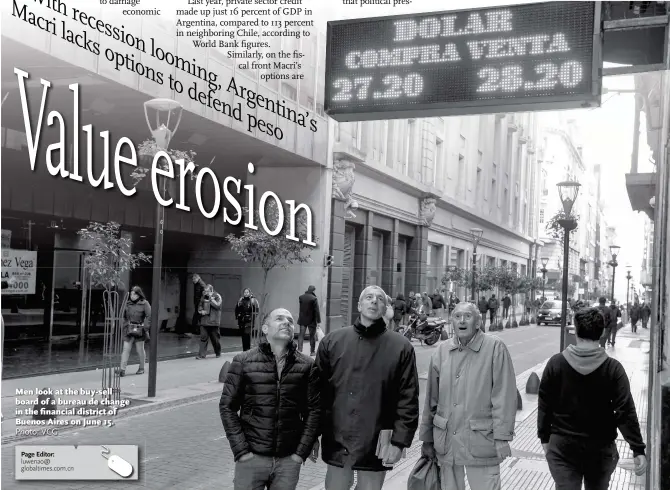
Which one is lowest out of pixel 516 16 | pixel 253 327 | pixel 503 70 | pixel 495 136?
pixel 253 327

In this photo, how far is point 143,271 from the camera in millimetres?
19609

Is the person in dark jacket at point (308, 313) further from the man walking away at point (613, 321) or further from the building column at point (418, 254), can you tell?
the building column at point (418, 254)

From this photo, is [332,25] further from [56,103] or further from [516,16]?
[56,103]

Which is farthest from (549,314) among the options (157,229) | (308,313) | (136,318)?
(157,229)

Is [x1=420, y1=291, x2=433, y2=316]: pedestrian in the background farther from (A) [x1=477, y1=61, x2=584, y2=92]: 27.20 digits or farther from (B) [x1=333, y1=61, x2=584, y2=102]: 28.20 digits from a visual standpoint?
(A) [x1=477, y1=61, x2=584, y2=92]: 27.20 digits

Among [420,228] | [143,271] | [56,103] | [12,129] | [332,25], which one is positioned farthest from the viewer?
[420,228]

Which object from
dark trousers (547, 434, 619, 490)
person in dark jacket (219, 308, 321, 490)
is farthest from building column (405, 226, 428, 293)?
person in dark jacket (219, 308, 321, 490)

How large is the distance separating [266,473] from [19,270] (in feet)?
38.8

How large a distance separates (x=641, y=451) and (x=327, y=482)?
1819mm

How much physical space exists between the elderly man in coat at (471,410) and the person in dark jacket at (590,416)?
0.99 feet

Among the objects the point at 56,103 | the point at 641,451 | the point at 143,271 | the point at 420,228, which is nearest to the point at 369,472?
the point at 641,451

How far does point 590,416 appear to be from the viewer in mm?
4074

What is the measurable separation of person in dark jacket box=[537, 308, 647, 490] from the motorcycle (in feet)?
51.1

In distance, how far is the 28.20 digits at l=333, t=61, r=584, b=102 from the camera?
12.8 ft
